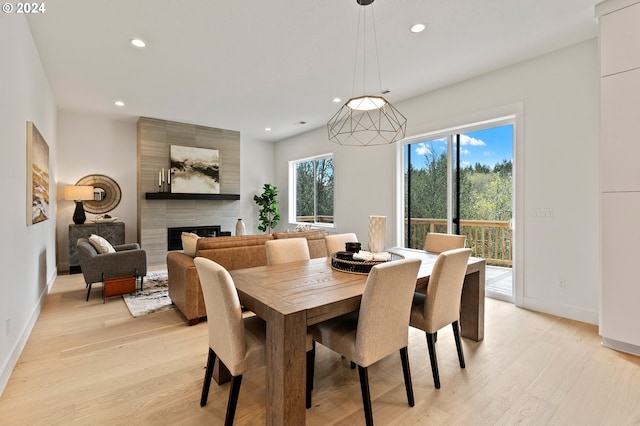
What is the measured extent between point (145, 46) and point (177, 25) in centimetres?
Result: 62

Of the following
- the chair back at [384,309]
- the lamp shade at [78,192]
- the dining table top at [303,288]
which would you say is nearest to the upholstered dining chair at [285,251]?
the dining table top at [303,288]

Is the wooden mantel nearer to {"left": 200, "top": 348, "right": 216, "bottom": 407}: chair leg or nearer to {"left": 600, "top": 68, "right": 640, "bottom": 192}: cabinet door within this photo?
{"left": 200, "top": 348, "right": 216, "bottom": 407}: chair leg

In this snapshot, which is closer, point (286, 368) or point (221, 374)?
point (286, 368)

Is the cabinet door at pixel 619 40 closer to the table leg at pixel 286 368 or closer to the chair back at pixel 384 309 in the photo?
the chair back at pixel 384 309

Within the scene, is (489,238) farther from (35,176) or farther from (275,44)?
(35,176)

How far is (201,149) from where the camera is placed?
20.8 ft

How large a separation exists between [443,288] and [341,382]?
0.94 metres

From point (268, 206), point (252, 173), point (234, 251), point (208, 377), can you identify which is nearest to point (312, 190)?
point (268, 206)

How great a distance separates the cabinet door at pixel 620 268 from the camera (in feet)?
7.98

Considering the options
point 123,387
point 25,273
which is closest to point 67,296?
point 25,273

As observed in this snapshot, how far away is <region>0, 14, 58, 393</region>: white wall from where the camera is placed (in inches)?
83.0

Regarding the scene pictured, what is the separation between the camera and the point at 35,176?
306 cm

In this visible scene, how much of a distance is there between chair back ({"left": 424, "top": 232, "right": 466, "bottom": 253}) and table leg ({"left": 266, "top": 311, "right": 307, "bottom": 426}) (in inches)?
84.2

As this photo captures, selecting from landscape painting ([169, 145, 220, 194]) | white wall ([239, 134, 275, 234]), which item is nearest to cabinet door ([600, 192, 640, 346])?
landscape painting ([169, 145, 220, 194])
